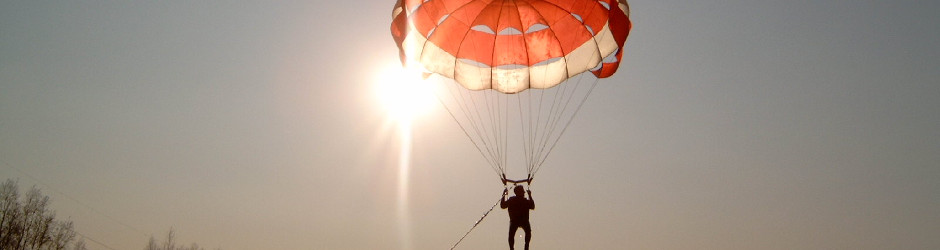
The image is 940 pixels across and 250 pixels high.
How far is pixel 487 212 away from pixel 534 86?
8.81ft

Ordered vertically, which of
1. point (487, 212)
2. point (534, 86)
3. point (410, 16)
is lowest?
point (487, 212)

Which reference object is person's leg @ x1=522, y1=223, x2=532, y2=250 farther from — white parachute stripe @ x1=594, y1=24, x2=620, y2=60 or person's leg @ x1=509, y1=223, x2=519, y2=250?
white parachute stripe @ x1=594, y1=24, x2=620, y2=60

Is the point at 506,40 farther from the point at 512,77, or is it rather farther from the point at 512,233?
the point at 512,233

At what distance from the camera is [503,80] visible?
11.5 m

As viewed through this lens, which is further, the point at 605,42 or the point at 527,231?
the point at 605,42

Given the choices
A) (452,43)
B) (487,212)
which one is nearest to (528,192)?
(487,212)

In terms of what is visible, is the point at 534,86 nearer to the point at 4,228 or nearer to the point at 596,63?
the point at 596,63

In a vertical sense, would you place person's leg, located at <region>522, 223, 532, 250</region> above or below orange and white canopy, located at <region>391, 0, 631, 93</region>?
below

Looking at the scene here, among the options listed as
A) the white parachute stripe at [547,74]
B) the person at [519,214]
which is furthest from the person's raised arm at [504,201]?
the white parachute stripe at [547,74]

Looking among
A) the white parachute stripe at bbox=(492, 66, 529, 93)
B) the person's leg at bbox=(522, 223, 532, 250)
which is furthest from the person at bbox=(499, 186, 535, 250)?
the white parachute stripe at bbox=(492, 66, 529, 93)

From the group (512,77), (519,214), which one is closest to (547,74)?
(512,77)

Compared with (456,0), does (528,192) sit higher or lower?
lower

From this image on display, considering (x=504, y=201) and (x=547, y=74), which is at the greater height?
(x=547, y=74)

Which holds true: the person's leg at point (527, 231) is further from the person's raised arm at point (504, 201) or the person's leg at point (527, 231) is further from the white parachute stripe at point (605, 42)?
the white parachute stripe at point (605, 42)
